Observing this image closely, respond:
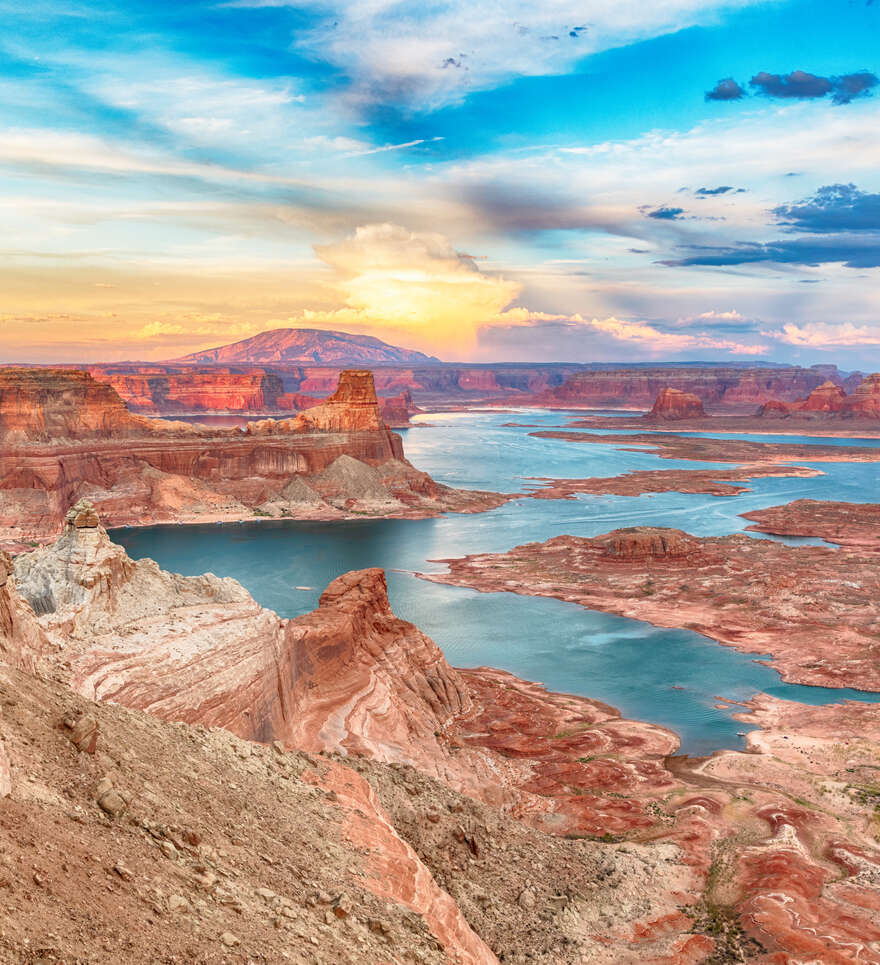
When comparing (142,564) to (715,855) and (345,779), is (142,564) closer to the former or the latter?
(345,779)

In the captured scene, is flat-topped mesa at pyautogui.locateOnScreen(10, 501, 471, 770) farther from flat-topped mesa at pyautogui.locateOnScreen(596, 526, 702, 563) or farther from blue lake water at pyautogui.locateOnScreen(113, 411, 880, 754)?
flat-topped mesa at pyautogui.locateOnScreen(596, 526, 702, 563)

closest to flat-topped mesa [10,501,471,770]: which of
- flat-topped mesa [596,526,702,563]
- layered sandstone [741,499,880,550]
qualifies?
flat-topped mesa [596,526,702,563]

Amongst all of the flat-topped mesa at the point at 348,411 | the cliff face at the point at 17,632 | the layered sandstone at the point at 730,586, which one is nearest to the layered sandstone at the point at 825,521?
the layered sandstone at the point at 730,586

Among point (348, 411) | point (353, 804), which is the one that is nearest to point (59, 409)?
point (348, 411)

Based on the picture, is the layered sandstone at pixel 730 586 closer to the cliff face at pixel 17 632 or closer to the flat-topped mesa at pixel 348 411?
the flat-topped mesa at pixel 348 411

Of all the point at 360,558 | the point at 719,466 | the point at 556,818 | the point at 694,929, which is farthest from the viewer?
the point at 719,466

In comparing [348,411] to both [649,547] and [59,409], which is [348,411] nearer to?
[59,409]

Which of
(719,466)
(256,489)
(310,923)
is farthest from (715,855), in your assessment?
(719,466)
